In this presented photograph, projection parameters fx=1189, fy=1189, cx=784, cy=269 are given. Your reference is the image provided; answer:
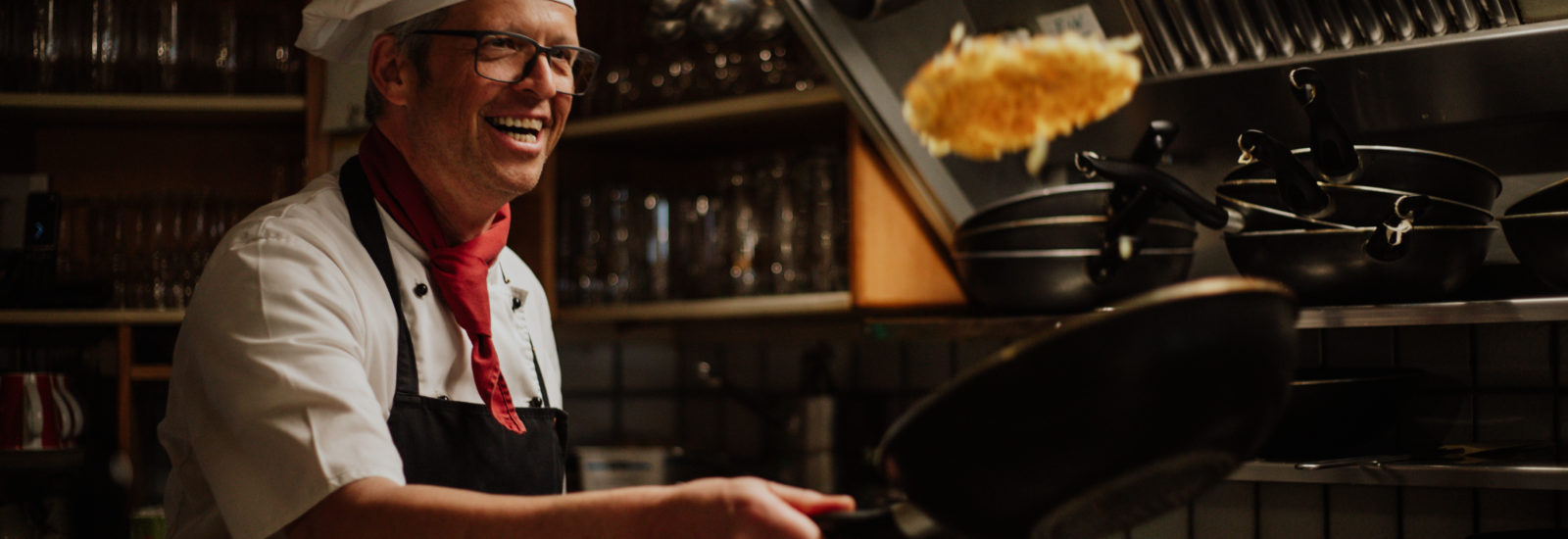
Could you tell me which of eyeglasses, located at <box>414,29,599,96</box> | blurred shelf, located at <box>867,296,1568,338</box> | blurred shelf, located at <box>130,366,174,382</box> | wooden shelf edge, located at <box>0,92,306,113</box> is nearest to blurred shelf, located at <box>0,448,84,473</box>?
blurred shelf, located at <box>130,366,174,382</box>

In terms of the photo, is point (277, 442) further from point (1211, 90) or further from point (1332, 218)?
point (1211, 90)

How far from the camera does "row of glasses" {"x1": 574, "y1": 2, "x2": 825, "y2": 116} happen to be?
2.05m

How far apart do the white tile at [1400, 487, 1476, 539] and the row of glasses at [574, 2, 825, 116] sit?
110cm

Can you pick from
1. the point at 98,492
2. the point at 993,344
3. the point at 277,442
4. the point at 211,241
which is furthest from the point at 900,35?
the point at 98,492

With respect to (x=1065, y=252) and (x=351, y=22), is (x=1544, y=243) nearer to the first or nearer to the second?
(x=1065, y=252)

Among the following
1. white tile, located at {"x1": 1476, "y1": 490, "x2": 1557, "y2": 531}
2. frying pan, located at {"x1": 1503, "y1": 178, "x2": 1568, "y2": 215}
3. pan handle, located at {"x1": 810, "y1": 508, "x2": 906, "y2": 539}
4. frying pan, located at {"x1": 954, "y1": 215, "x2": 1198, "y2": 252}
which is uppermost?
frying pan, located at {"x1": 1503, "y1": 178, "x2": 1568, "y2": 215}

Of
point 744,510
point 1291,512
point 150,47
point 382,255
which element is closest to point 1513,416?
point 1291,512

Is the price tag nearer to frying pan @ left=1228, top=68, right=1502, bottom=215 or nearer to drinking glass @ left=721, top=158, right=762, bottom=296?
frying pan @ left=1228, top=68, right=1502, bottom=215

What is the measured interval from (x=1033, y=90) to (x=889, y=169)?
107cm

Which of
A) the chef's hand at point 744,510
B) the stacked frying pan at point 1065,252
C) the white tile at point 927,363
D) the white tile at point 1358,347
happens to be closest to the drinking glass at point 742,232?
the white tile at point 927,363

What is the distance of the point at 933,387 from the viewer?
2.20m

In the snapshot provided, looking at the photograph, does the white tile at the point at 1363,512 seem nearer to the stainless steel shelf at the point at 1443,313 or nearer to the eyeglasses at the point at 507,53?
the stainless steel shelf at the point at 1443,313

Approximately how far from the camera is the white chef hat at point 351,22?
1.20m

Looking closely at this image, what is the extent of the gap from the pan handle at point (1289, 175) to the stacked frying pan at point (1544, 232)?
18 centimetres
